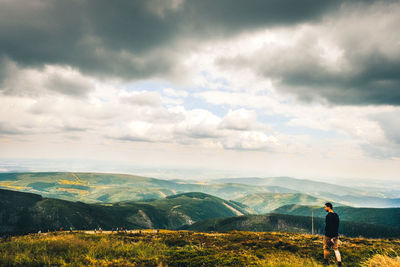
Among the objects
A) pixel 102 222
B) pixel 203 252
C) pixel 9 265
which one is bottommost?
pixel 102 222

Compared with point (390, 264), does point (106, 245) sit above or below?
below

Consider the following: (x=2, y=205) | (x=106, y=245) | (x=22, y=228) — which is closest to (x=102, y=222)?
(x=22, y=228)

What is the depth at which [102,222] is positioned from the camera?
19138 centimetres

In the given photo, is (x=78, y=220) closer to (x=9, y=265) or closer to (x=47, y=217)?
(x=47, y=217)

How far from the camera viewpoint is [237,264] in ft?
54.0

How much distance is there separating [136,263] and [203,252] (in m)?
7.79

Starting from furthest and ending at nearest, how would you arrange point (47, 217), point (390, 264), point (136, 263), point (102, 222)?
point (102, 222), point (47, 217), point (136, 263), point (390, 264)

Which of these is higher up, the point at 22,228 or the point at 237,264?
the point at 237,264

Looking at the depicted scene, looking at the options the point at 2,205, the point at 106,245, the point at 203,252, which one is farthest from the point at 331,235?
the point at 2,205

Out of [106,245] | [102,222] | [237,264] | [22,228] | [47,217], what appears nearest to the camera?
[237,264]

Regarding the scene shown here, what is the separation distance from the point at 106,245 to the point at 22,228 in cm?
20383

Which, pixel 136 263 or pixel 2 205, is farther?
pixel 2 205

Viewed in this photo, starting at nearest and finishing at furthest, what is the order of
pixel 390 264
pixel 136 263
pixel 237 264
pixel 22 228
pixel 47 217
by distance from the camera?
1. pixel 390 264
2. pixel 136 263
3. pixel 237 264
4. pixel 22 228
5. pixel 47 217

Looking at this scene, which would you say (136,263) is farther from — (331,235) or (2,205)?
(2,205)
